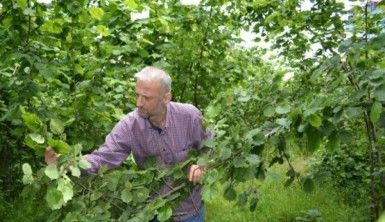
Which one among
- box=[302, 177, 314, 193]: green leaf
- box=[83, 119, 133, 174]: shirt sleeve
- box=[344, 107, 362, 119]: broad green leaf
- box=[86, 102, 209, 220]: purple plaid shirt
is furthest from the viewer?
box=[86, 102, 209, 220]: purple plaid shirt

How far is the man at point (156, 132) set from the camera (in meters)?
3.05

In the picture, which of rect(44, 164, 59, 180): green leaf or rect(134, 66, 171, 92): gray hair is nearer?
rect(44, 164, 59, 180): green leaf

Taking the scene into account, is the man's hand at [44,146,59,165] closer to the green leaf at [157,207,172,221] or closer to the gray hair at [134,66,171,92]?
the green leaf at [157,207,172,221]

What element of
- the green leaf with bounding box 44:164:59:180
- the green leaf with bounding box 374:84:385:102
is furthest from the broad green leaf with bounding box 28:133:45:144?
the green leaf with bounding box 374:84:385:102

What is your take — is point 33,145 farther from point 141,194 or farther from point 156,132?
point 156,132

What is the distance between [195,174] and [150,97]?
73cm

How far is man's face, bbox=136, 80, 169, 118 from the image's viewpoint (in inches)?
118

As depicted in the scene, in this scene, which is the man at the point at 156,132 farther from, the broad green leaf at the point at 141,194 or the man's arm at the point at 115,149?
the broad green leaf at the point at 141,194

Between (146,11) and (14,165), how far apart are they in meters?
3.06

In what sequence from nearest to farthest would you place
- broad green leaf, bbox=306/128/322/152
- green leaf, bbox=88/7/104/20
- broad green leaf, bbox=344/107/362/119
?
broad green leaf, bbox=344/107/362/119
broad green leaf, bbox=306/128/322/152
green leaf, bbox=88/7/104/20

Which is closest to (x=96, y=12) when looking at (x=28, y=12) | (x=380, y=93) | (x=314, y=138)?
(x=28, y=12)

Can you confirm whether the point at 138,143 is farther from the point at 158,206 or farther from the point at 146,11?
the point at 146,11

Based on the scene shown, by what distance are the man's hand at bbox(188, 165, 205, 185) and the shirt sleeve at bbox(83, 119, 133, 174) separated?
2.46 feet

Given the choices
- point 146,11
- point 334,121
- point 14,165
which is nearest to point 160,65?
point 146,11
